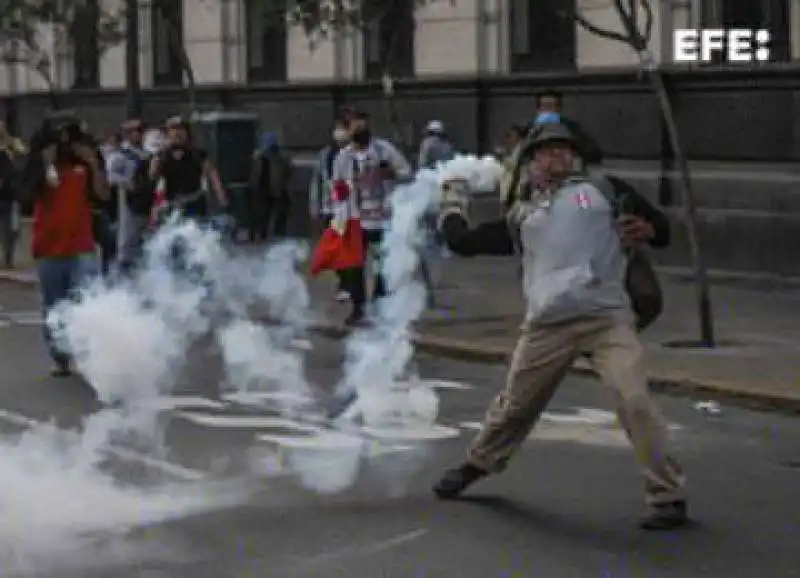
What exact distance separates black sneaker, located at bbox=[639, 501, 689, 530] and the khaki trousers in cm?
4

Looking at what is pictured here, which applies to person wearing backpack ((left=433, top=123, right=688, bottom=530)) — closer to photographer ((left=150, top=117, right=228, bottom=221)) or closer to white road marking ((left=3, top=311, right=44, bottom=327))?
photographer ((left=150, top=117, right=228, bottom=221))

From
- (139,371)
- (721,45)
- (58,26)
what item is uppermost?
(58,26)

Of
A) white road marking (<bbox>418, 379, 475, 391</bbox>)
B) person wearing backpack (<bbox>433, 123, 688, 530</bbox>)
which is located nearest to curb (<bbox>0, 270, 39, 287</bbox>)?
white road marking (<bbox>418, 379, 475, 391</bbox>)

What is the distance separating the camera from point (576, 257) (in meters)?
7.89

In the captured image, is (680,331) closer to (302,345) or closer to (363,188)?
(363,188)

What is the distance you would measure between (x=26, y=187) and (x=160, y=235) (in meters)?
2.04

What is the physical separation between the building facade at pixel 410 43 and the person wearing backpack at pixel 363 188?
6.66ft

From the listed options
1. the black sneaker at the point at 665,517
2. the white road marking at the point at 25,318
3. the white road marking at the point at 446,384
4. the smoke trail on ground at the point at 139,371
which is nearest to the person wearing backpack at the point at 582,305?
the black sneaker at the point at 665,517

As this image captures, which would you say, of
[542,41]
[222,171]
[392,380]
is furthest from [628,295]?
[222,171]

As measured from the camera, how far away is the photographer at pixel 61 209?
42.1 ft

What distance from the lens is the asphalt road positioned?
7.26m

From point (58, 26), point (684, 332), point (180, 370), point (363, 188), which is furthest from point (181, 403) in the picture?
point (58, 26)

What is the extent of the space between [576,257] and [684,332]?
277 inches

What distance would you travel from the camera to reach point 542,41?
2256 cm
